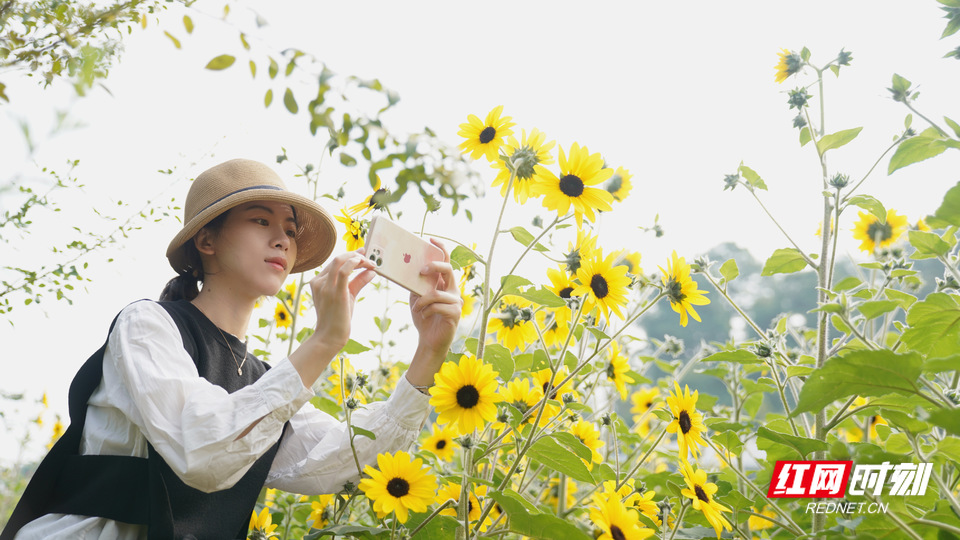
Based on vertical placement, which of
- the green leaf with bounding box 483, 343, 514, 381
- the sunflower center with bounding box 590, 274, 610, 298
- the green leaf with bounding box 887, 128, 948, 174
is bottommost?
the green leaf with bounding box 483, 343, 514, 381

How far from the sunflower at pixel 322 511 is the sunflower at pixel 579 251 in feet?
2.84

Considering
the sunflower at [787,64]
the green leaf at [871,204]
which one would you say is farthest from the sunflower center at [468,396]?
the sunflower at [787,64]

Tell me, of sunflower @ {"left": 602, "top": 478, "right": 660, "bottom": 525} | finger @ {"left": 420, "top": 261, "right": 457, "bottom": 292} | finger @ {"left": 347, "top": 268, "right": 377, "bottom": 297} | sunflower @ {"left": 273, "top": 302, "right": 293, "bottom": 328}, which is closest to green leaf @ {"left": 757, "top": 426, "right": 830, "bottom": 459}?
sunflower @ {"left": 602, "top": 478, "right": 660, "bottom": 525}

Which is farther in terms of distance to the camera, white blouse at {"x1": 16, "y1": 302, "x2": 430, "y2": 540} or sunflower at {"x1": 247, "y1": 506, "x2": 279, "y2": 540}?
sunflower at {"x1": 247, "y1": 506, "x2": 279, "y2": 540}

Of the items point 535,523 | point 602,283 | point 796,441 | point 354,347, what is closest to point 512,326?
point 602,283

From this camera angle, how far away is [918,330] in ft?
4.38

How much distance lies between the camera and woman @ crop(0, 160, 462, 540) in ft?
4.61

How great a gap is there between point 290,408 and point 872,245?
207 centimetres

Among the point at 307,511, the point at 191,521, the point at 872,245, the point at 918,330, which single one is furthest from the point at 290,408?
the point at 872,245

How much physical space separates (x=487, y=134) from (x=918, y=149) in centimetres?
94

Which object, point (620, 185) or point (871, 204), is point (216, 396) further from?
point (871, 204)

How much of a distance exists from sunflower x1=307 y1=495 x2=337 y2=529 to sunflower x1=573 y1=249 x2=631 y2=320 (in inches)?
33.4

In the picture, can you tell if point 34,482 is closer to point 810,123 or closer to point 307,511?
point 307,511

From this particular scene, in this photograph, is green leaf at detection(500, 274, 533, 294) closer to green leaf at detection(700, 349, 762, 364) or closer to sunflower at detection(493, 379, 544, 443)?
sunflower at detection(493, 379, 544, 443)
